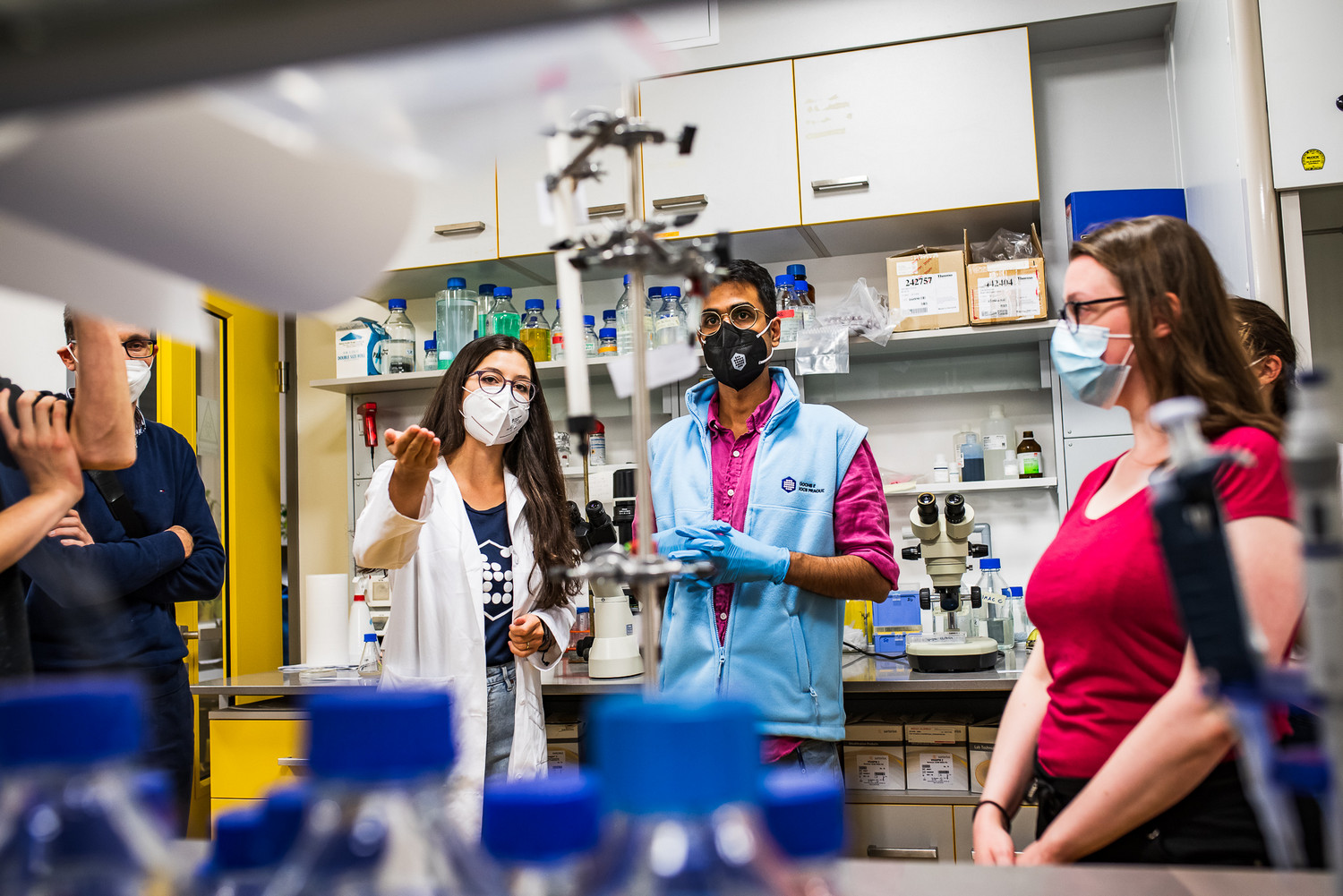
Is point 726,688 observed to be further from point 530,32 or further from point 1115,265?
point 530,32

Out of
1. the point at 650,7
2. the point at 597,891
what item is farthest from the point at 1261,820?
the point at 650,7

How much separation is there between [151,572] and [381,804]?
Result: 194 centimetres

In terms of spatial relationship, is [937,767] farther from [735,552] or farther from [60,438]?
[60,438]

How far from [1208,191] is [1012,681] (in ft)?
4.67

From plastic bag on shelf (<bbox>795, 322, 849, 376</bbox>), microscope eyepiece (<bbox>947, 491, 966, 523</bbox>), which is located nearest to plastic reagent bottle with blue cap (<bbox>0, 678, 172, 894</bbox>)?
microscope eyepiece (<bbox>947, 491, 966, 523</bbox>)

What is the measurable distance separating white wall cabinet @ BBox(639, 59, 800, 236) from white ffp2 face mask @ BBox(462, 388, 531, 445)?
1.08 m

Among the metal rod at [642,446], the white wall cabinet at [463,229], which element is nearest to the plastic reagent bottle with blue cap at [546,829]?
the metal rod at [642,446]

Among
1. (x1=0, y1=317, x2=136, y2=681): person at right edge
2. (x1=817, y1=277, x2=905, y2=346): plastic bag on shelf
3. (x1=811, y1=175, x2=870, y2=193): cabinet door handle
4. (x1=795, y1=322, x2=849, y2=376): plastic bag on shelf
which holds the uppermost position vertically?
(x1=811, y1=175, x2=870, y2=193): cabinet door handle

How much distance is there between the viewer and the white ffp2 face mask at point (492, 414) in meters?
2.13

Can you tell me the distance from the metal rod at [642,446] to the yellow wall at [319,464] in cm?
323

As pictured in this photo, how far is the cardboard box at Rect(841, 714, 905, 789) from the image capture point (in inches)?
94.7

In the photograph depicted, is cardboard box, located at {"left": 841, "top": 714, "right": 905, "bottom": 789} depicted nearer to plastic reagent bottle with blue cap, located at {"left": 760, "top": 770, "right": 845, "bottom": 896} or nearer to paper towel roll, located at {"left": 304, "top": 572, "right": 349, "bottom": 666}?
paper towel roll, located at {"left": 304, "top": 572, "right": 349, "bottom": 666}

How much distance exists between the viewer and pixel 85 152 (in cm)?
41

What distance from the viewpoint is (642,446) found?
665 millimetres
